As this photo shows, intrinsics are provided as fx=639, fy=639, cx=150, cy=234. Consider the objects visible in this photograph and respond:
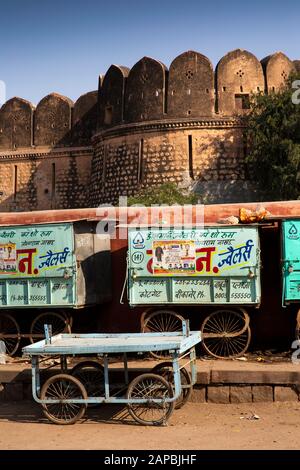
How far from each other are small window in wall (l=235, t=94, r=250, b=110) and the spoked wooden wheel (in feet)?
40.9

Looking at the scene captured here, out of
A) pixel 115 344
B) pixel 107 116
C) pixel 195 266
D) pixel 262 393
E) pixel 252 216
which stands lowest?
pixel 262 393

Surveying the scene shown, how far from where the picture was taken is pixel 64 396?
6391 mm

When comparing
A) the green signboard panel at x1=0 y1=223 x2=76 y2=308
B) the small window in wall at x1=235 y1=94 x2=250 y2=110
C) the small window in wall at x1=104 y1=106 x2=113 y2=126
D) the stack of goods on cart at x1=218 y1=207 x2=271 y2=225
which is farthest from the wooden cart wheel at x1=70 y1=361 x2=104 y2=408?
the small window in wall at x1=104 y1=106 x2=113 y2=126

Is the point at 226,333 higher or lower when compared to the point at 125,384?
higher

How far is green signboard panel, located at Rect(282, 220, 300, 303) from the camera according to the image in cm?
762

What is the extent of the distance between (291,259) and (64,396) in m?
3.13

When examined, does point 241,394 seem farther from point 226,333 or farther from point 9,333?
point 9,333

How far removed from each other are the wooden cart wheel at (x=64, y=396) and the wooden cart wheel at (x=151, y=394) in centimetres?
49

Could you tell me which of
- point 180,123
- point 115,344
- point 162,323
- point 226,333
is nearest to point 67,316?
point 162,323

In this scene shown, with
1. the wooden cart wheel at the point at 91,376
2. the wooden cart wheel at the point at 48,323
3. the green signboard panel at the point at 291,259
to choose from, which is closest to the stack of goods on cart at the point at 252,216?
the green signboard panel at the point at 291,259

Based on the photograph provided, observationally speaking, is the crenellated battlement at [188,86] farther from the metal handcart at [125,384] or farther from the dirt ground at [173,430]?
the dirt ground at [173,430]

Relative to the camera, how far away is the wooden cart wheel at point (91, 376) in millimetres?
6945

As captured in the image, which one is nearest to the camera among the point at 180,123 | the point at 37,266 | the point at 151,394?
the point at 151,394
